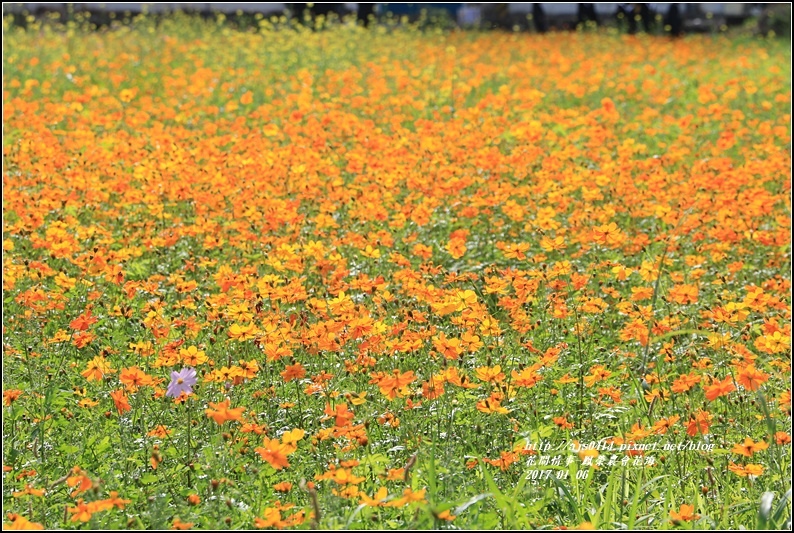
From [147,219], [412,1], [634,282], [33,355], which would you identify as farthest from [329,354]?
[412,1]

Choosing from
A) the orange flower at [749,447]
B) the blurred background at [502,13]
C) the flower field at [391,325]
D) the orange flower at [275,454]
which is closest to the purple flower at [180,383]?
the flower field at [391,325]

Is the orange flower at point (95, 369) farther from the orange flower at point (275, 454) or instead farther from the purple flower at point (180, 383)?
the orange flower at point (275, 454)

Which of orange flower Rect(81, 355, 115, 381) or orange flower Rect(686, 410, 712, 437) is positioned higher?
orange flower Rect(81, 355, 115, 381)

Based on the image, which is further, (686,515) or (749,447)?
(749,447)

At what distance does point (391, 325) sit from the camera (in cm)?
410

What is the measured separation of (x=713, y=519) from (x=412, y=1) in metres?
23.1

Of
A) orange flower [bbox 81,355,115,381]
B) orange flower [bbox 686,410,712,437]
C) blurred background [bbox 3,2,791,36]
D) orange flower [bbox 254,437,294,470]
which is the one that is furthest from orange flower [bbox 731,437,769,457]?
blurred background [bbox 3,2,791,36]

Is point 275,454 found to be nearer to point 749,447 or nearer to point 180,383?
point 180,383

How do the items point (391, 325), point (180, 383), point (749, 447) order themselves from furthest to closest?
1. point (391, 325)
2. point (180, 383)
3. point (749, 447)

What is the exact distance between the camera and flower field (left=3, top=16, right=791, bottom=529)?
288 centimetres

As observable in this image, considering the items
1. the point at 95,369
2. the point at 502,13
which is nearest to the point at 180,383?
the point at 95,369

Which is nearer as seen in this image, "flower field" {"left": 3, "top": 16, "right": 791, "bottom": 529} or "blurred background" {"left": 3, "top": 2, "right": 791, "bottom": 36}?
"flower field" {"left": 3, "top": 16, "right": 791, "bottom": 529}

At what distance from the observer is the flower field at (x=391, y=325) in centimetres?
288

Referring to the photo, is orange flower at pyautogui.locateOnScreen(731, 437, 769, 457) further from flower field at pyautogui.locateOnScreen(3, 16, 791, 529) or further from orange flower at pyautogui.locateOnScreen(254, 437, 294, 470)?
orange flower at pyautogui.locateOnScreen(254, 437, 294, 470)
